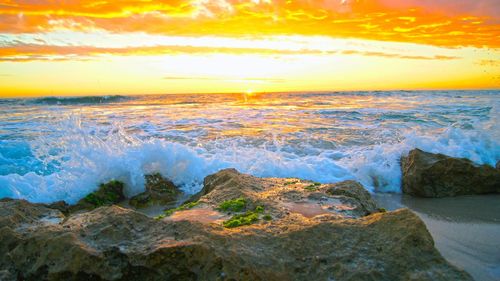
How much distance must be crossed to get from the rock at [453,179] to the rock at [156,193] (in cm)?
444

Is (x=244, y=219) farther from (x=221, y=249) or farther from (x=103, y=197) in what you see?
(x=103, y=197)

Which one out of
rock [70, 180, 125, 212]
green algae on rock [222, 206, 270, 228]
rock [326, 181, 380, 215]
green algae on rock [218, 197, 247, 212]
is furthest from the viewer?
rock [70, 180, 125, 212]

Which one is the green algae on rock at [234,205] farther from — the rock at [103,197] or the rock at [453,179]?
the rock at [453,179]

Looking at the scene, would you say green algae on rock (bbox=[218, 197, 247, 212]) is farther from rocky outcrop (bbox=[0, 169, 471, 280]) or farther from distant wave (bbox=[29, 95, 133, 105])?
distant wave (bbox=[29, 95, 133, 105])

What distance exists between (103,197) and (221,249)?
15.8ft

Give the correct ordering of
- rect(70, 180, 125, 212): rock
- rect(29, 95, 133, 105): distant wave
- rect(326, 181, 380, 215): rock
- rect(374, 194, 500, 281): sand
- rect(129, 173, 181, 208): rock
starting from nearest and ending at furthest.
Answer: rect(374, 194, 500, 281): sand < rect(326, 181, 380, 215): rock < rect(70, 180, 125, 212): rock < rect(129, 173, 181, 208): rock < rect(29, 95, 133, 105): distant wave

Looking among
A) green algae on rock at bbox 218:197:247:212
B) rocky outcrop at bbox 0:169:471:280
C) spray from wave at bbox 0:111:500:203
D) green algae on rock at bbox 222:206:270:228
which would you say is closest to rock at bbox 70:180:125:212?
spray from wave at bbox 0:111:500:203

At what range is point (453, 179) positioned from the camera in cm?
686

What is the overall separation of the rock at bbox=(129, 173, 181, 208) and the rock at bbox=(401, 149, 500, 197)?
14.6 ft

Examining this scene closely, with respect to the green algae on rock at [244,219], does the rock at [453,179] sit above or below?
below

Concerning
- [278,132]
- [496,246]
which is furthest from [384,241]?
[278,132]

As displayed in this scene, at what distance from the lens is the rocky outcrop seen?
2.51 m

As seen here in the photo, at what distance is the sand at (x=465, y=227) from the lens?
3855 mm

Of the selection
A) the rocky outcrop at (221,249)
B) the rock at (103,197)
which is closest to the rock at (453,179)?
the rocky outcrop at (221,249)
